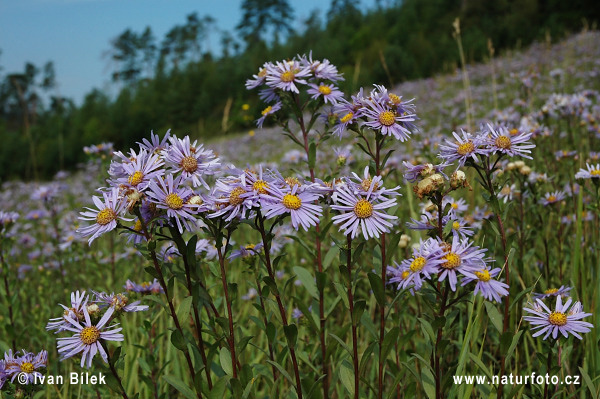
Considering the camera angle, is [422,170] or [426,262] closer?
[426,262]

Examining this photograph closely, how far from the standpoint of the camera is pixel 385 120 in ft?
4.67

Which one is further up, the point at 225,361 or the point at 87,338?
the point at 87,338

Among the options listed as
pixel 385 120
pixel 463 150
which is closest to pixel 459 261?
pixel 463 150

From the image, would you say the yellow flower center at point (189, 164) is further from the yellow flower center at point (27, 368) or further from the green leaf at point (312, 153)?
the yellow flower center at point (27, 368)

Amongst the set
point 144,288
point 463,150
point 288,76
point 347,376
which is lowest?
point 347,376

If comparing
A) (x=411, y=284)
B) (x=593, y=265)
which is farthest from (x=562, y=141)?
(x=411, y=284)

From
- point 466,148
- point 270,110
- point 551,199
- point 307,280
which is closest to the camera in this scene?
point 466,148

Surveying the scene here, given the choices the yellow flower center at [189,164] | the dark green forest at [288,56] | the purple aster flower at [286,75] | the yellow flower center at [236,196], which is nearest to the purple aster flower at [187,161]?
the yellow flower center at [189,164]

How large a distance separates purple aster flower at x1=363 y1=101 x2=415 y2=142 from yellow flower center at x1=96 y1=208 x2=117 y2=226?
769 mm

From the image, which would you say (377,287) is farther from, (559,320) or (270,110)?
(270,110)

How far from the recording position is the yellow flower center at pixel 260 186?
3.96 feet

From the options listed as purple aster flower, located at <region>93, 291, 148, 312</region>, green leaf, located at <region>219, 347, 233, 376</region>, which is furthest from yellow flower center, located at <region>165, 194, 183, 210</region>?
green leaf, located at <region>219, 347, 233, 376</region>

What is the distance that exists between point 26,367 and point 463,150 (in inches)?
59.2

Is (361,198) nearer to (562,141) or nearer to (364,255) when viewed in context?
(364,255)
